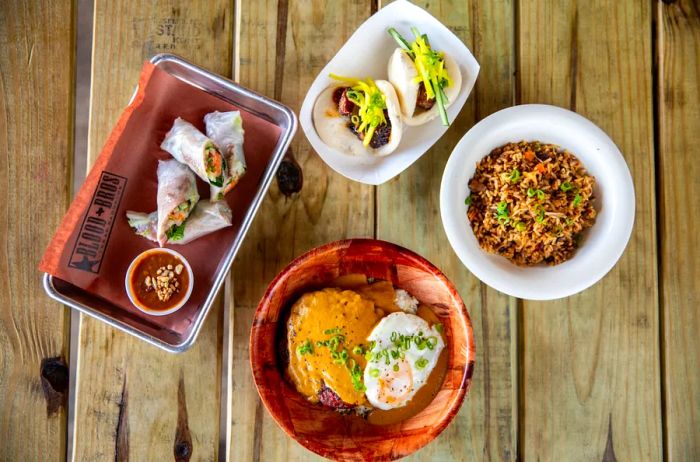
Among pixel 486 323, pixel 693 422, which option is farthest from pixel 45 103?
pixel 693 422

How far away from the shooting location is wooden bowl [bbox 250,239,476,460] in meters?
1.40

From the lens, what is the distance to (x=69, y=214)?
1.49 metres

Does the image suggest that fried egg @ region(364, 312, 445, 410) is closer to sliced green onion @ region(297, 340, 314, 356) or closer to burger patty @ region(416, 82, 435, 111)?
sliced green onion @ region(297, 340, 314, 356)

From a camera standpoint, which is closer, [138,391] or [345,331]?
[345,331]

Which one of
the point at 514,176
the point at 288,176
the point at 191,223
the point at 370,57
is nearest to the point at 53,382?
the point at 191,223

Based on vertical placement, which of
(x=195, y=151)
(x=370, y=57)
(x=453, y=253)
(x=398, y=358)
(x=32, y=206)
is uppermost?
(x=370, y=57)

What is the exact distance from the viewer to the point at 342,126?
1.57m

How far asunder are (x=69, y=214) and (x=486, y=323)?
1098 mm

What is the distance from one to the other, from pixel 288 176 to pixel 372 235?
0.27 metres

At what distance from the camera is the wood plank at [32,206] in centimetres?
163

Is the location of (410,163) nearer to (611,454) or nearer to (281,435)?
(281,435)

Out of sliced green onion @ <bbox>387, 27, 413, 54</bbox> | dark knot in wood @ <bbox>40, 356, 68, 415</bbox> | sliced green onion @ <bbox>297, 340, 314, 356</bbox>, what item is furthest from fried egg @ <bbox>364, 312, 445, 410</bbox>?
dark knot in wood @ <bbox>40, 356, 68, 415</bbox>

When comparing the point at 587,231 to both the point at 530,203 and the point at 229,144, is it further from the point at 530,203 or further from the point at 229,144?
the point at 229,144

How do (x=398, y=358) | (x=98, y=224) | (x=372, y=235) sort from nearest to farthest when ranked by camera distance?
(x=398, y=358) → (x=98, y=224) → (x=372, y=235)
